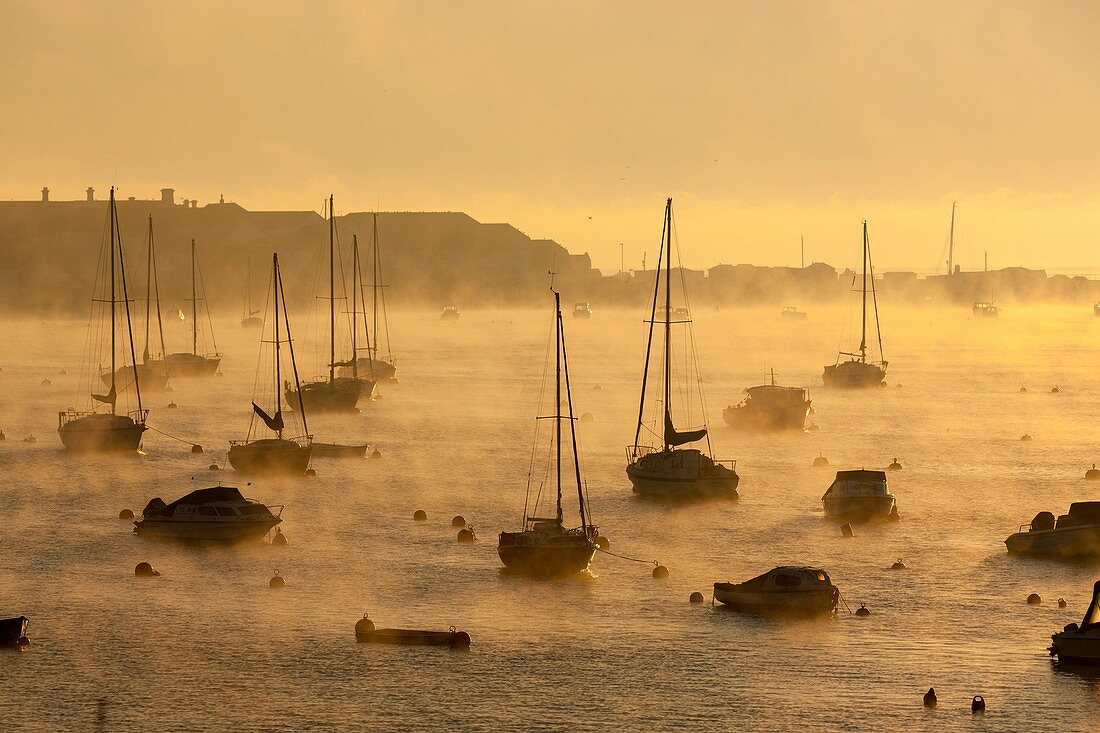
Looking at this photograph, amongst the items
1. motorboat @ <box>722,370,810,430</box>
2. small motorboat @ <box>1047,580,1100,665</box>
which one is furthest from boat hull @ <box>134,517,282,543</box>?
motorboat @ <box>722,370,810,430</box>

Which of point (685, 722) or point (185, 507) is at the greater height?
point (185, 507)

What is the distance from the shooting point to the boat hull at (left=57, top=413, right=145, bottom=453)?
320 ft

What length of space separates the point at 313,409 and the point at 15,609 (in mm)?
67607

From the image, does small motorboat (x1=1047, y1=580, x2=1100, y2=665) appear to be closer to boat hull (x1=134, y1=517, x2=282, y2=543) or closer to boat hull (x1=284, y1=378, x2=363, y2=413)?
boat hull (x1=134, y1=517, x2=282, y2=543)

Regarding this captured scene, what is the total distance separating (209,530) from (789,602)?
25.8 m

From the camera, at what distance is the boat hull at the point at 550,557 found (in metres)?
59.7

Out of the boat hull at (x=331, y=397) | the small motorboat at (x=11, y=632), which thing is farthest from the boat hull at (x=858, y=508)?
the boat hull at (x=331, y=397)

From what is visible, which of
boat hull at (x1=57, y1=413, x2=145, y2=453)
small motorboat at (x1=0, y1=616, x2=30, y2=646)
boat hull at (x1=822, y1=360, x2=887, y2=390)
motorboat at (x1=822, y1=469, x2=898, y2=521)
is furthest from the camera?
boat hull at (x1=822, y1=360, x2=887, y2=390)

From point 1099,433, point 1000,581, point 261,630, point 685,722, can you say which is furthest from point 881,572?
point 1099,433

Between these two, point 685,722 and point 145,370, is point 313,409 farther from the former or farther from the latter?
point 685,722

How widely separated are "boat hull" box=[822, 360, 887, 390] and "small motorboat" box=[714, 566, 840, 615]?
105046 millimetres

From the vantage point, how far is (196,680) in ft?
156

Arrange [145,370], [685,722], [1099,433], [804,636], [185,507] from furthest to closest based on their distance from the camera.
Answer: [145,370] → [1099,433] → [185,507] → [804,636] → [685,722]

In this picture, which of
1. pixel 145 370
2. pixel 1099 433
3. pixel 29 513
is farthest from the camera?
pixel 145 370
